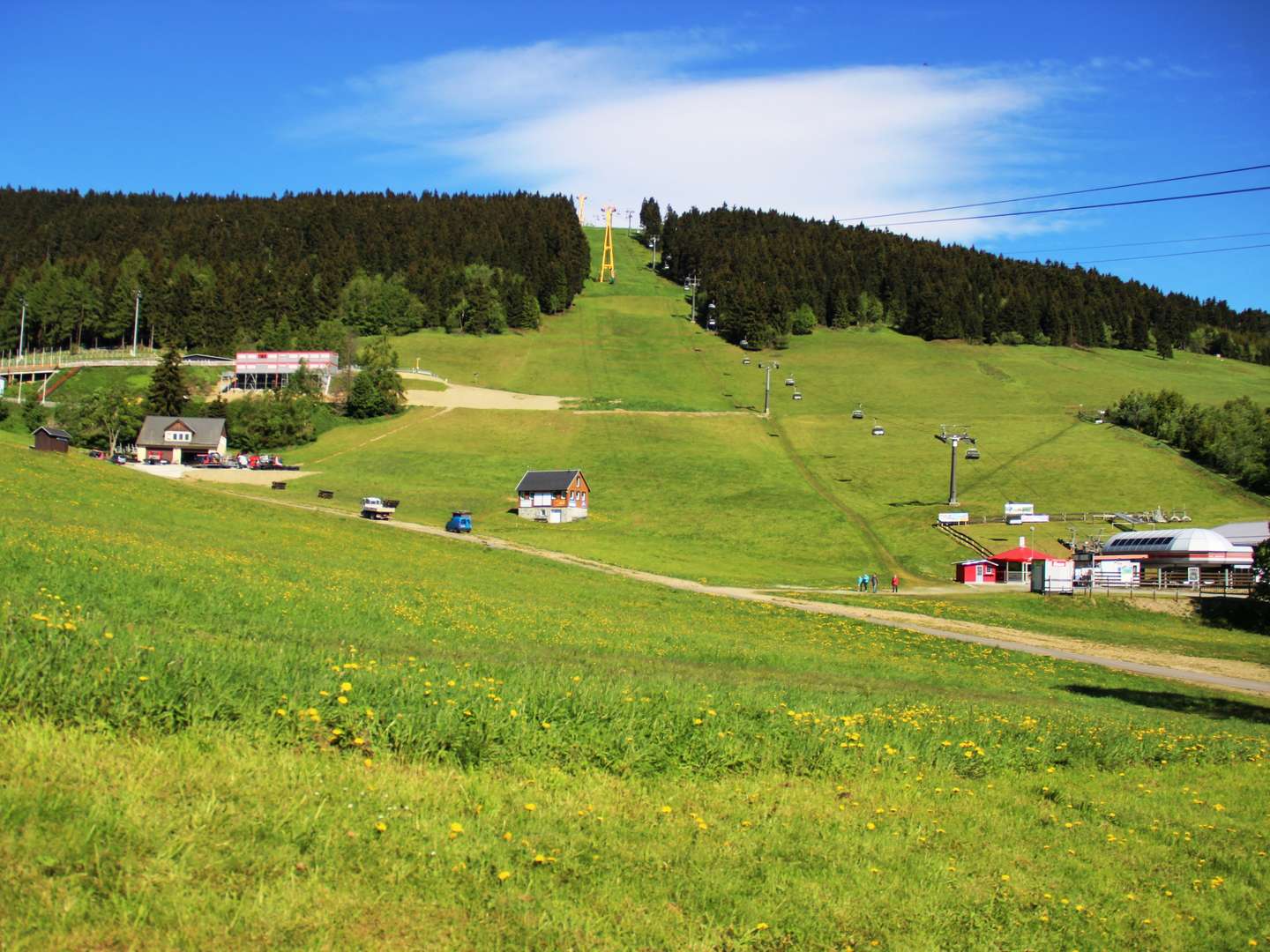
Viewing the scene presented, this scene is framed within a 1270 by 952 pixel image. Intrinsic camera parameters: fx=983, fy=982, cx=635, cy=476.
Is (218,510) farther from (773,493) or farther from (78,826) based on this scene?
(773,493)

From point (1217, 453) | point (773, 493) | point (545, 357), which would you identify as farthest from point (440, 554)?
point (545, 357)

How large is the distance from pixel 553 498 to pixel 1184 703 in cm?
6501

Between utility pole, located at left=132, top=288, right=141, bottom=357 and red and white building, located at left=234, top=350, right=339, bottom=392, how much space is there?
32.6 metres

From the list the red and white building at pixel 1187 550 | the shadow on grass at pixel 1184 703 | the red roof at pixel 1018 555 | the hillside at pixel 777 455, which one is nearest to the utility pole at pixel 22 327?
the hillside at pixel 777 455

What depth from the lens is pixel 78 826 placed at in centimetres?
699

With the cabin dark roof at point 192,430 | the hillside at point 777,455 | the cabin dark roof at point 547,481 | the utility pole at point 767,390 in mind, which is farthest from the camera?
the utility pole at point 767,390

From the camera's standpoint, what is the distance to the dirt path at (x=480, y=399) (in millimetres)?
138250

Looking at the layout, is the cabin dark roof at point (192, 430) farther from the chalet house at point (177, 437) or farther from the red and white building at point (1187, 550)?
the red and white building at point (1187, 550)

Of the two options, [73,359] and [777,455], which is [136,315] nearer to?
[73,359]

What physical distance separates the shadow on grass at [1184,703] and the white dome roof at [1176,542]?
4990 centimetres

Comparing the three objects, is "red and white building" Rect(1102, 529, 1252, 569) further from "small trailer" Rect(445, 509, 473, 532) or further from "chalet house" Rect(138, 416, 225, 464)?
"chalet house" Rect(138, 416, 225, 464)

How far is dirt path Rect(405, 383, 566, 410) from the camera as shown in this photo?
454ft

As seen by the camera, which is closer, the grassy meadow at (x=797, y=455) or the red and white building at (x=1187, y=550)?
the red and white building at (x=1187, y=550)

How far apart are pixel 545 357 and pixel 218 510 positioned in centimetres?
12777
